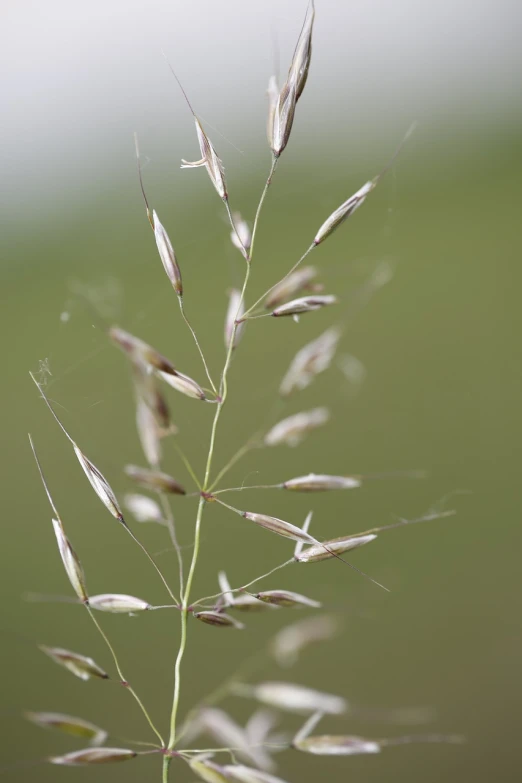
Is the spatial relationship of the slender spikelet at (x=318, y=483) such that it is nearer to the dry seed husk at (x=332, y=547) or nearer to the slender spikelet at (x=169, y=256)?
the dry seed husk at (x=332, y=547)

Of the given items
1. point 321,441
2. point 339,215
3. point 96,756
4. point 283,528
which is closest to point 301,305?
point 339,215

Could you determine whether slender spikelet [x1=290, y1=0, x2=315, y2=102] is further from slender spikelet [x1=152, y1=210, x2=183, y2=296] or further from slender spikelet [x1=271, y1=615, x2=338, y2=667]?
slender spikelet [x1=271, y1=615, x2=338, y2=667]

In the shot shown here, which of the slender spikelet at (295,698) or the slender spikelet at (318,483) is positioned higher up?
the slender spikelet at (318,483)

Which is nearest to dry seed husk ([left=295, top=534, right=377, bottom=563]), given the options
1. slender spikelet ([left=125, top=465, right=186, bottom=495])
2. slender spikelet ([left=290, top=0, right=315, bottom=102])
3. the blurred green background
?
slender spikelet ([left=125, top=465, right=186, bottom=495])

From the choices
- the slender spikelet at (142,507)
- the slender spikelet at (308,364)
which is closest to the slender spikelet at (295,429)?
the slender spikelet at (308,364)

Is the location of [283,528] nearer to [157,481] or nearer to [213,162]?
[157,481]

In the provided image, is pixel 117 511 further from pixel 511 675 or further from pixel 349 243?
pixel 349 243
